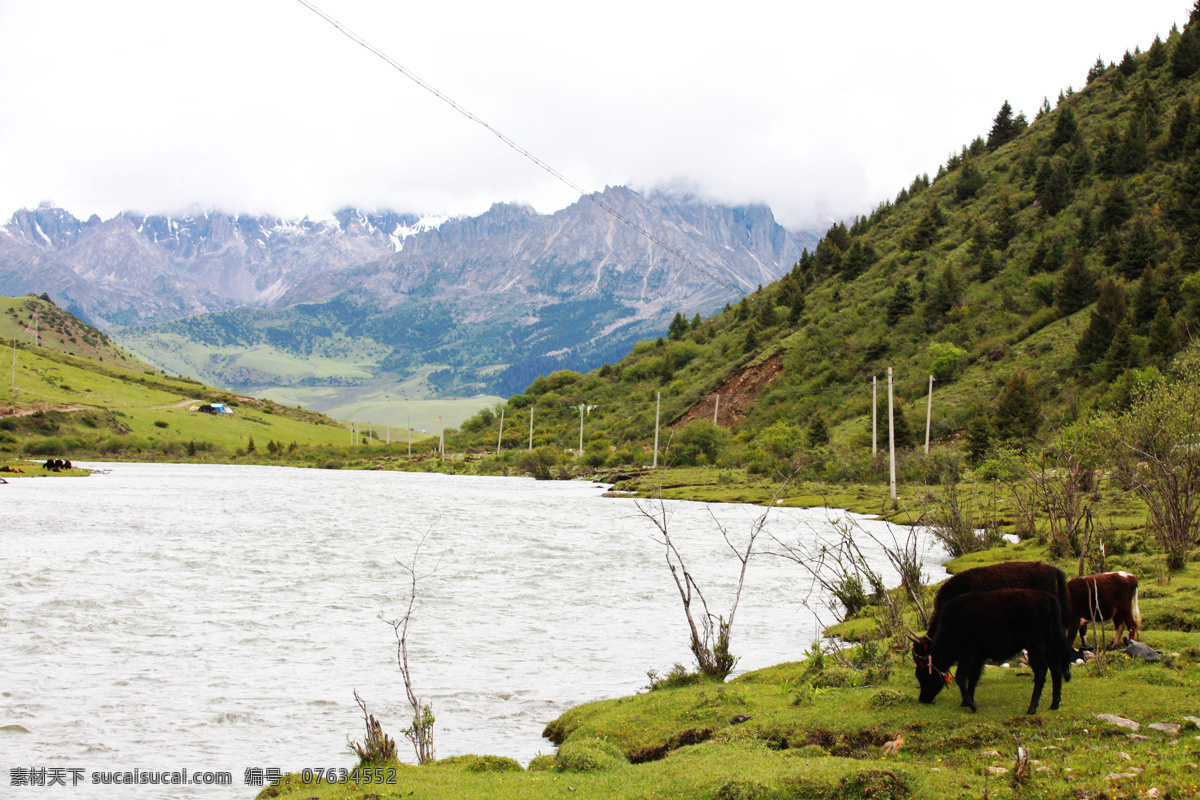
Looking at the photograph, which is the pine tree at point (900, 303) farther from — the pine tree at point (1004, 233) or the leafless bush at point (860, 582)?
the leafless bush at point (860, 582)

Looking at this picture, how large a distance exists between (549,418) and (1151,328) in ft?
303

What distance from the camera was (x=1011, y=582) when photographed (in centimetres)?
860

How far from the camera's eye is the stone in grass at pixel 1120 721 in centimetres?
717

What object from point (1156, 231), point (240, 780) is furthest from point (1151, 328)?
point (240, 780)

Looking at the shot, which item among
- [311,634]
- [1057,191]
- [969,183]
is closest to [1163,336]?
[1057,191]

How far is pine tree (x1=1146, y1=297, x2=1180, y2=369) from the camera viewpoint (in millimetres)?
48500

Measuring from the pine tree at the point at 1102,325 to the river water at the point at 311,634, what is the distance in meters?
29.4

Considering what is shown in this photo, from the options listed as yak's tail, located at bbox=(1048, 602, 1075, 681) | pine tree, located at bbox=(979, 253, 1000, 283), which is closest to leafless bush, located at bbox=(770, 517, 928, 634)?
yak's tail, located at bbox=(1048, 602, 1075, 681)

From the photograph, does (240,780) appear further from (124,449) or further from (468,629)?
(124,449)

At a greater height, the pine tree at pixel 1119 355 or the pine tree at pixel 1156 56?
the pine tree at pixel 1156 56

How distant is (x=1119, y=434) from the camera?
1738 cm

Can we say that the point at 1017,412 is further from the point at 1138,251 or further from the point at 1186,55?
the point at 1186,55

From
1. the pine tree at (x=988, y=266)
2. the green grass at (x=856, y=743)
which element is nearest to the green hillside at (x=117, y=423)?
the pine tree at (x=988, y=266)

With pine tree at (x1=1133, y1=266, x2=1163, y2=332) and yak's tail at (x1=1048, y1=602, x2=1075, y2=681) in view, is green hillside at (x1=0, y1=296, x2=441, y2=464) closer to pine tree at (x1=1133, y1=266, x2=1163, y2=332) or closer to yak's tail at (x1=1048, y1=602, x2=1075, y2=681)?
pine tree at (x1=1133, y1=266, x2=1163, y2=332)
